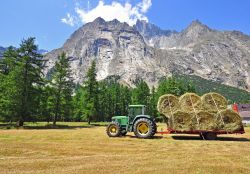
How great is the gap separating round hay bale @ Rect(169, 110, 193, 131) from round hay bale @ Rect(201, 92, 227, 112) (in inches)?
59.0

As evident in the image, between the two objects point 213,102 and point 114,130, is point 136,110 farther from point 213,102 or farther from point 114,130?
point 213,102

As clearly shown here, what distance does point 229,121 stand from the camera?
871 inches

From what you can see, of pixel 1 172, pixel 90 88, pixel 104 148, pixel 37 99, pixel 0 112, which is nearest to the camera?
pixel 1 172

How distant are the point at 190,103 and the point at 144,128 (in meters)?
3.74

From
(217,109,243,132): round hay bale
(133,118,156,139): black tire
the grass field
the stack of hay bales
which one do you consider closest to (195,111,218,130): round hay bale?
the stack of hay bales

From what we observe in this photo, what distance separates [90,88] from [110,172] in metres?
48.2

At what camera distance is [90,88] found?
58.6 meters

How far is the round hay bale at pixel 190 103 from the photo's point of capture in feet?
74.1

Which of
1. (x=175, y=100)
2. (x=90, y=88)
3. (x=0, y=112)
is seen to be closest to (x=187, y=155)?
(x=175, y=100)

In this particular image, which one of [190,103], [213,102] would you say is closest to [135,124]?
[190,103]

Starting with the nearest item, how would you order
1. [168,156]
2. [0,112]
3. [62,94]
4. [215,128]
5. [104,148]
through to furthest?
[168,156]
[104,148]
[215,128]
[0,112]
[62,94]

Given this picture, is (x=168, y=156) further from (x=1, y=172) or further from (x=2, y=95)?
(x=2, y=95)

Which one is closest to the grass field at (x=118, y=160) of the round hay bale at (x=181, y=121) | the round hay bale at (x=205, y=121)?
the round hay bale at (x=181, y=121)

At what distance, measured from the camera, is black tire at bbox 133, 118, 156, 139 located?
73.8 ft
